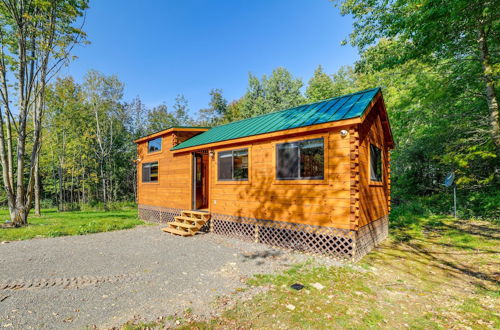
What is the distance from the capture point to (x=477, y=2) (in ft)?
21.9

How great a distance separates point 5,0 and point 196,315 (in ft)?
50.0

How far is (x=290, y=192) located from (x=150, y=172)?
889cm

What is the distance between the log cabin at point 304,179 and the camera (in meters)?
5.68

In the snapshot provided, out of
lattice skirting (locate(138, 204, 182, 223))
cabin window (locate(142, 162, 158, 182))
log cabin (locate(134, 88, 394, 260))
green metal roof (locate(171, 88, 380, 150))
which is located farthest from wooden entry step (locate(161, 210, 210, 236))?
cabin window (locate(142, 162, 158, 182))

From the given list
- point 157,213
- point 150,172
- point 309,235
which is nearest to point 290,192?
point 309,235

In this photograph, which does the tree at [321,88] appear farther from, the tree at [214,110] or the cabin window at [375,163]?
the cabin window at [375,163]

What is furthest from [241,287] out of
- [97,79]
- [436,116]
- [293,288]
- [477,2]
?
[97,79]

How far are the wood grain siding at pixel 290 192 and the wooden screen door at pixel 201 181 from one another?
187 centimetres

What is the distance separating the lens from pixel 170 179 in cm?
1102

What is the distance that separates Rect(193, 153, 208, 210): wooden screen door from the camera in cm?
1031

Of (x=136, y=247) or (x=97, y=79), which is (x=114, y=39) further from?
(x=136, y=247)

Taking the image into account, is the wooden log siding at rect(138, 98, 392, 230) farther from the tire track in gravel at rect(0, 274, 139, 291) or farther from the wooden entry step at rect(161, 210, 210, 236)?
the tire track in gravel at rect(0, 274, 139, 291)

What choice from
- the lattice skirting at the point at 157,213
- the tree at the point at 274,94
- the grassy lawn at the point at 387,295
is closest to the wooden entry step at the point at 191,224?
the lattice skirting at the point at 157,213

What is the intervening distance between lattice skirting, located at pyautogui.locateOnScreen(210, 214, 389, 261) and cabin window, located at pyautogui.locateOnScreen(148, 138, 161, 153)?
5777 millimetres
